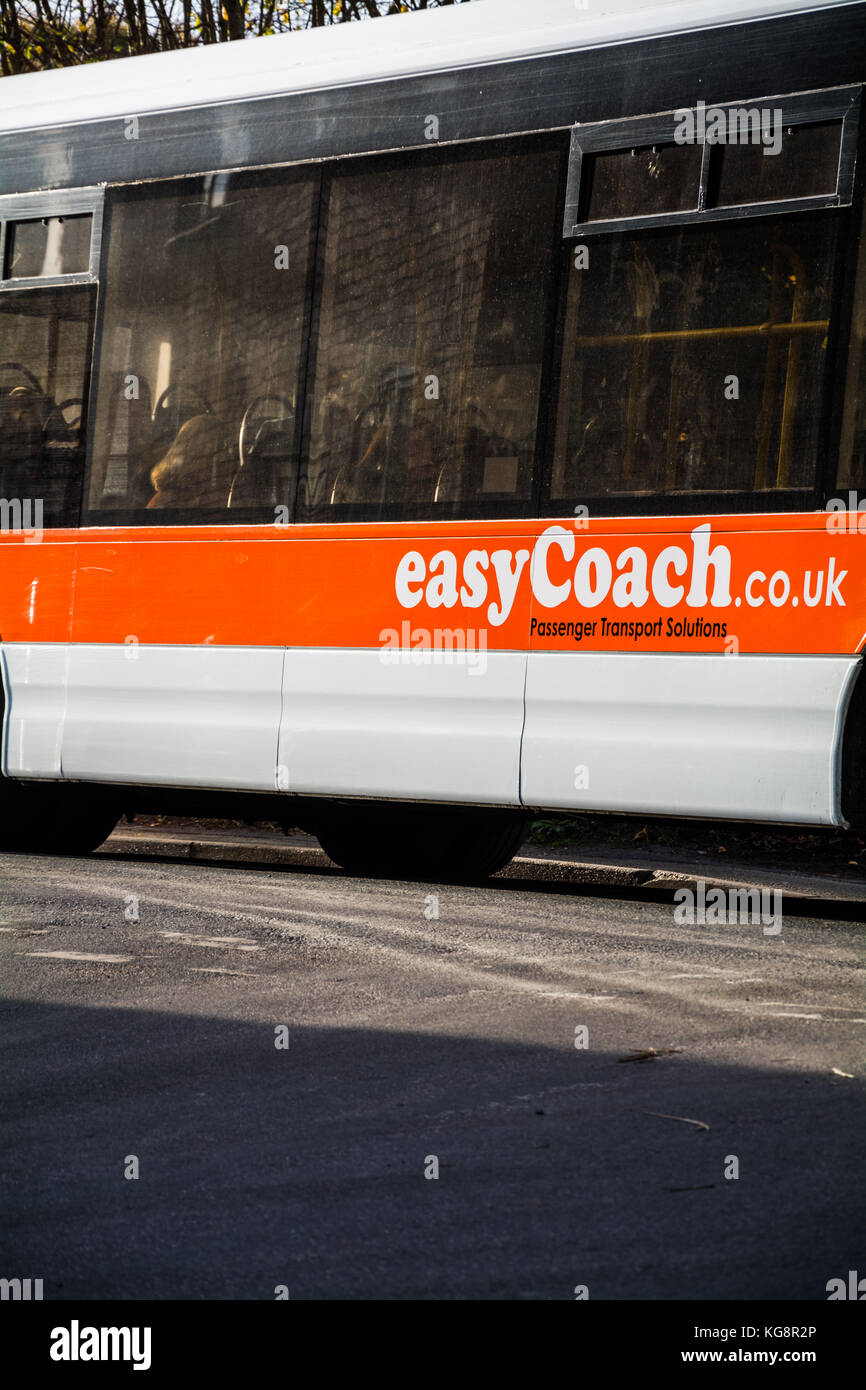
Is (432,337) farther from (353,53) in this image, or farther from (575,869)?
(575,869)

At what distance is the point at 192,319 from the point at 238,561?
1232mm

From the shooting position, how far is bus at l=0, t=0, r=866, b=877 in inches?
306

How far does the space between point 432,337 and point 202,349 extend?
4.24 ft

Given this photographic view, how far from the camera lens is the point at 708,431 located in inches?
312

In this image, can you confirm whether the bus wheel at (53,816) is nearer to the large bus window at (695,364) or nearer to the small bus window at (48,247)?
the small bus window at (48,247)

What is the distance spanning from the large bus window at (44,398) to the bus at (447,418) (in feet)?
0.07

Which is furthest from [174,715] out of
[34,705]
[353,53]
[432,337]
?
[353,53]

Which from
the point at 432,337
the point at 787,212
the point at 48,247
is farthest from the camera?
the point at 48,247

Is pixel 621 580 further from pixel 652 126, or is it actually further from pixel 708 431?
pixel 652 126

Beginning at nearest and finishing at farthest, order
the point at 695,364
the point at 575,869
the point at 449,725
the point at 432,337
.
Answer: the point at 695,364 → the point at 449,725 → the point at 432,337 → the point at 575,869

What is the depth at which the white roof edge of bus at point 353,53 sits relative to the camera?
8297 mm

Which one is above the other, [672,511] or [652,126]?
[652,126]

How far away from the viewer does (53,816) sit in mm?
10648

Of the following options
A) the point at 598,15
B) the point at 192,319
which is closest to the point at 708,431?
the point at 598,15
